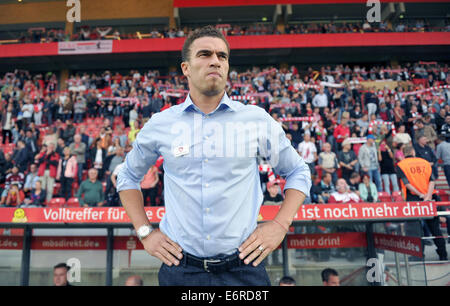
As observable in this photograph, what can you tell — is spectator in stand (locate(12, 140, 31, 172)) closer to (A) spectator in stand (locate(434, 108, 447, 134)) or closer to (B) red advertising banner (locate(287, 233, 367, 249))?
(B) red advertising banner (locate(287, 233, 367, 249))

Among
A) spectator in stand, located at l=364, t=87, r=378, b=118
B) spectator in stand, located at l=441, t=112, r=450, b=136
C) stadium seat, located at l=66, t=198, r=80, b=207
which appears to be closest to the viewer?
stadium seat, located at l=66, t=198, r=80, b=207

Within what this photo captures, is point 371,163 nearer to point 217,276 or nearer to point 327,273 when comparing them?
point 327,273

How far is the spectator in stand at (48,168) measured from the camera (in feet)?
28.0

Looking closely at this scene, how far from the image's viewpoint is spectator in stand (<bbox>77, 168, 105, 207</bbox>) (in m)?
7.17

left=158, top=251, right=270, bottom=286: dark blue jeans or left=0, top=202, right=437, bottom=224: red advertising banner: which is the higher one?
left=0, top=202, right=437, bottom=224: red advertising banner

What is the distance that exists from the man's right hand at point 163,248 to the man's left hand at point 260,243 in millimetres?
293

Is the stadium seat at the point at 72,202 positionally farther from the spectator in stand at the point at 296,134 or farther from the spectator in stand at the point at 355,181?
the spectator in stand at the point at 355,181

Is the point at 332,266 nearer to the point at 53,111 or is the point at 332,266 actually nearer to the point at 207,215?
the point at 207,215

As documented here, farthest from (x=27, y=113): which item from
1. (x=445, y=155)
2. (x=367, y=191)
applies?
(x=445, y=155)

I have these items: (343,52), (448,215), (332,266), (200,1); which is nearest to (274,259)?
(332,266)

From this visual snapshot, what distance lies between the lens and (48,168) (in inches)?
347

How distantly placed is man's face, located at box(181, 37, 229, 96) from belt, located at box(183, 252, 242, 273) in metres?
0.79

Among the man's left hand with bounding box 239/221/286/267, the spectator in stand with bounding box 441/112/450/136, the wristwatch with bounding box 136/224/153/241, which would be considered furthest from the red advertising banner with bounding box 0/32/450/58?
the man's left hand with bounding box 239/221/286/267

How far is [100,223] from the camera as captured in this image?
627 centimetres
